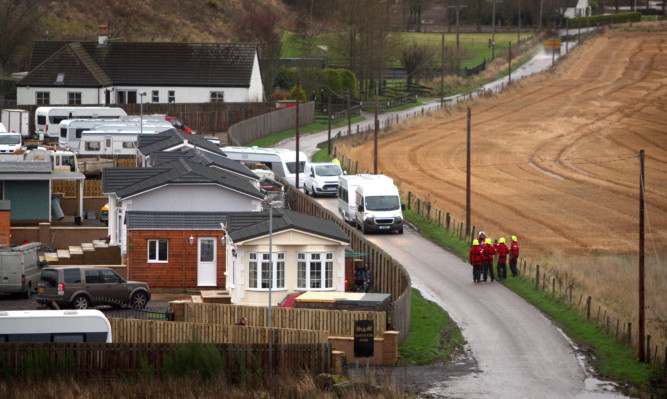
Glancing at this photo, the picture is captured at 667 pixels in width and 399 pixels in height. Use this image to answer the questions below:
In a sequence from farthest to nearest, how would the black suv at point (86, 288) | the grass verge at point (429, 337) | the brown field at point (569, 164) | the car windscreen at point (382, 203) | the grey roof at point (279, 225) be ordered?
the car windscreen at point (382, 203)
the brown field at point (569, 164)
the grey roof at point (279, 225)
the black suv at point (86, 288)
the grass verge at point (429, 337)

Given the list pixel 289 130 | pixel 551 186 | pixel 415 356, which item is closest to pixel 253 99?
pixel 289 130

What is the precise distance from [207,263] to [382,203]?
1128cm

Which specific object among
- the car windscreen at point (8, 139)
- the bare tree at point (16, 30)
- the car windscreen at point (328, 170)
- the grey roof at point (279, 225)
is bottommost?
the car windscreen at point (328, 170)

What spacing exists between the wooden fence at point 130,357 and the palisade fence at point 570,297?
9895 millimetres

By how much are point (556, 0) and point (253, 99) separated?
104182 millimetres

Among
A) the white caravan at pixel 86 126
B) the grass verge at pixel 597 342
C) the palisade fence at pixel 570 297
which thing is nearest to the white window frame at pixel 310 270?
the grass verge at pixel 597 342

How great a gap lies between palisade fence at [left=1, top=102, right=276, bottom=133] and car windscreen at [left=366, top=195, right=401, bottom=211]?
40055 millimetres

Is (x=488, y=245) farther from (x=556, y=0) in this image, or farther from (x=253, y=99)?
(x=556, y=0)

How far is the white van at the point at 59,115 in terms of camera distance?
245 feet

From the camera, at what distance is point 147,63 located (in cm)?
9050

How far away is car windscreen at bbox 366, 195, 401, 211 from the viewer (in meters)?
47.8

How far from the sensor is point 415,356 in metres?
29.7

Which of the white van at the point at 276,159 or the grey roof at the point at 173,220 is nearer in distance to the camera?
the grey roof at the point at 173,220

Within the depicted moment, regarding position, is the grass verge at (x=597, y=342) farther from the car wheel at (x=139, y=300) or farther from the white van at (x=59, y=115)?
the white van at (x=59, y=115)
